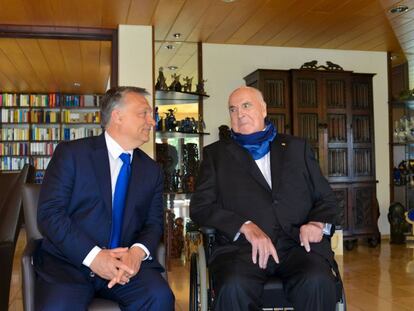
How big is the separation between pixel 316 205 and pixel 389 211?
3996 mm

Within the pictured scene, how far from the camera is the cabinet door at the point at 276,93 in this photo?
534 centimetres

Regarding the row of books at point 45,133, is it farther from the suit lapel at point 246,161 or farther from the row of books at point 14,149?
the suit lapel at point 246,161

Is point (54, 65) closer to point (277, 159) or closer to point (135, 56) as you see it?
point (135, 56)

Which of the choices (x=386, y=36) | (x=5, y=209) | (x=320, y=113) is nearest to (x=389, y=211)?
(x=320, y=113)

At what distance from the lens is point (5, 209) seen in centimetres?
233

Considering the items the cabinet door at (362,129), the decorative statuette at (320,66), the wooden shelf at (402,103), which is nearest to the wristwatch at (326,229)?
the cabinet door at (362,129)

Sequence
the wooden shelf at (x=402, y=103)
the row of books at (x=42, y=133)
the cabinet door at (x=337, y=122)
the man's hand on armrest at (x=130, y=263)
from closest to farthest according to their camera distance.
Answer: the man's hand on armrest at (x=130, y=263) → the cabinet door at (x=337, y=122) → the wooden shelf at (x=402, y=103) → the row of books at (x=42, y=133)

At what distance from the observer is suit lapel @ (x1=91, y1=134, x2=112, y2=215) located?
1928mm

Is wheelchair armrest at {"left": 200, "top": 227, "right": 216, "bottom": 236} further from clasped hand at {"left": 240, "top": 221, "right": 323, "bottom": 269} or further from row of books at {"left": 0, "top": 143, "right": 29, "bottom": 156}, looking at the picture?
row of books at {"left": 0, "top": 143, "right": 29, "bottom": 156}

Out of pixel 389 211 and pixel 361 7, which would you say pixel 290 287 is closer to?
pixel 361 7

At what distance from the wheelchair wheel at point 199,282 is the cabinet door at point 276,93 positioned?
3.39 metres

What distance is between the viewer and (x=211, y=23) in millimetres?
4852

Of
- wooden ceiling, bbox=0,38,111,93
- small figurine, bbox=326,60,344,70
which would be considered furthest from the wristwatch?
wooden ceiling, bbox=0,38,111,93

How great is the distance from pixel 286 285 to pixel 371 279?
2366 mm
